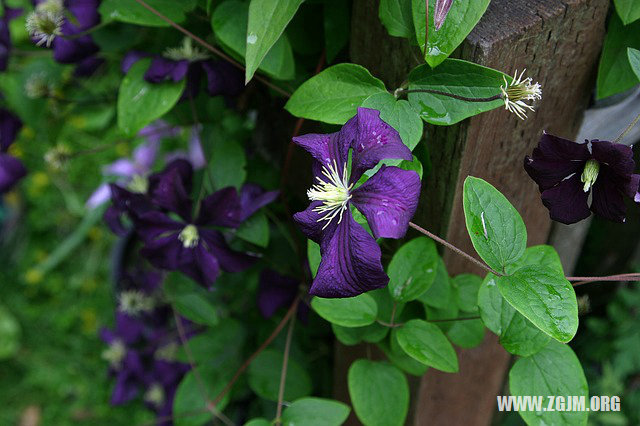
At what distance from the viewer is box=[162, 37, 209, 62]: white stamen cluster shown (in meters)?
0.77

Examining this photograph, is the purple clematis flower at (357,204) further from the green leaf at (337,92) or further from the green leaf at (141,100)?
the green leaf at (141,100)

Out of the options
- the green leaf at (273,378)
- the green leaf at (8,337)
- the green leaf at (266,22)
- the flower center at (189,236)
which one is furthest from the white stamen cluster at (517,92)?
the green leaf at (8,337)

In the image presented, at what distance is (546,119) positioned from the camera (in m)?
0.64

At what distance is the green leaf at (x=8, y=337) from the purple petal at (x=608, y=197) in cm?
174

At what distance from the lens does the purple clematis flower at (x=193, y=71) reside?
745mm

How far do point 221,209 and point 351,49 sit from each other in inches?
10.1

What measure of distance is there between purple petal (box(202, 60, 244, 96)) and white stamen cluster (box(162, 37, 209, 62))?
14 millimetres

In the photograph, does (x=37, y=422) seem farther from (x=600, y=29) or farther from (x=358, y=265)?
(x=600, y=29)

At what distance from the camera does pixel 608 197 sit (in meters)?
0.58

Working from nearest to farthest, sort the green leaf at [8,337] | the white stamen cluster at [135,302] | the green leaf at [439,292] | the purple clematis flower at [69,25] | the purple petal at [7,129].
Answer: the green leaf at [439,292], the purple clematis flower at [69,25], the purple petal at [7,129], the white stamen cluster at [135,302], the green leaf at [8,337]

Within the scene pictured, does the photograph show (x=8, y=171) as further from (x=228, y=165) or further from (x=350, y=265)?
(x=350, y=265)

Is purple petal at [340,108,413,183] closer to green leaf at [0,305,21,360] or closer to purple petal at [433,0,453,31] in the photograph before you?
purple petal at [433,0,453,31]

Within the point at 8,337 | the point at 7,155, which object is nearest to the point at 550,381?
the point at 7,155

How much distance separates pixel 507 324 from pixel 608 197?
0.16 metres
